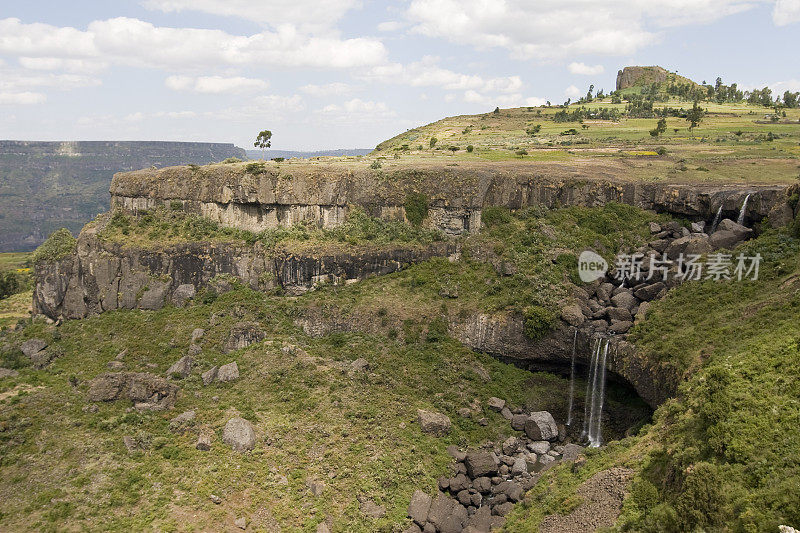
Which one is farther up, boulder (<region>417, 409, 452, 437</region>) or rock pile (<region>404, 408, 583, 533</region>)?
boulder (<region>417, 409, 452, 437</region>)

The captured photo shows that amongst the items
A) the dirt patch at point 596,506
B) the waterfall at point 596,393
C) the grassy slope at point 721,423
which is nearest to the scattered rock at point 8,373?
the grassy slope at point 721,423

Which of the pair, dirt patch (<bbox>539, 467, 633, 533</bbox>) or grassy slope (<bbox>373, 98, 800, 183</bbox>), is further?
grassy slope (<bbox>373, 98, 800, 183</bbox>)

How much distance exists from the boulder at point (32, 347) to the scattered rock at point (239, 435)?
22.2 m

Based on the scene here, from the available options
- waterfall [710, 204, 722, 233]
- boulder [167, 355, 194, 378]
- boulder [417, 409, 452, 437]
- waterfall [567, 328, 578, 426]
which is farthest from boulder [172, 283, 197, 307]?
waterfall [710, 204, 722, 233]

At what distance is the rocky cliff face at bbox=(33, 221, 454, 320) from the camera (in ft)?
157

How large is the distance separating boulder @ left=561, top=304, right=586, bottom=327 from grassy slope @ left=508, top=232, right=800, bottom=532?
4.40m

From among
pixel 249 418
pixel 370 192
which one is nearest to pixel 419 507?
pixel 249 418

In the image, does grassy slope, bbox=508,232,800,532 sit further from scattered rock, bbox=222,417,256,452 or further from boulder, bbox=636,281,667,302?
scattered rock, bbox=222,417,256,452

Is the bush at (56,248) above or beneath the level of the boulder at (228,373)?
above

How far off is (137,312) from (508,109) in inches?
3978

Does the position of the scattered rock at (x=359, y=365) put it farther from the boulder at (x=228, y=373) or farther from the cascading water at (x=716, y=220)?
the cascading water at (x=716, y=220)

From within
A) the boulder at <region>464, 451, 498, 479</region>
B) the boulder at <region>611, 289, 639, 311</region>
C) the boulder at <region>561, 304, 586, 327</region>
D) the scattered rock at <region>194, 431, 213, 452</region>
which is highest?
the boulder at <region>611, 289, 639, 311</region>

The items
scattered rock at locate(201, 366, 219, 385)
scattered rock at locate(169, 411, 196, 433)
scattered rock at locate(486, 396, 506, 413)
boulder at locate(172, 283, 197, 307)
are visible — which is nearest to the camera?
scattered rock at locate(169, 411, 196, 433)

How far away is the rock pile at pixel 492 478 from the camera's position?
1178 inches
